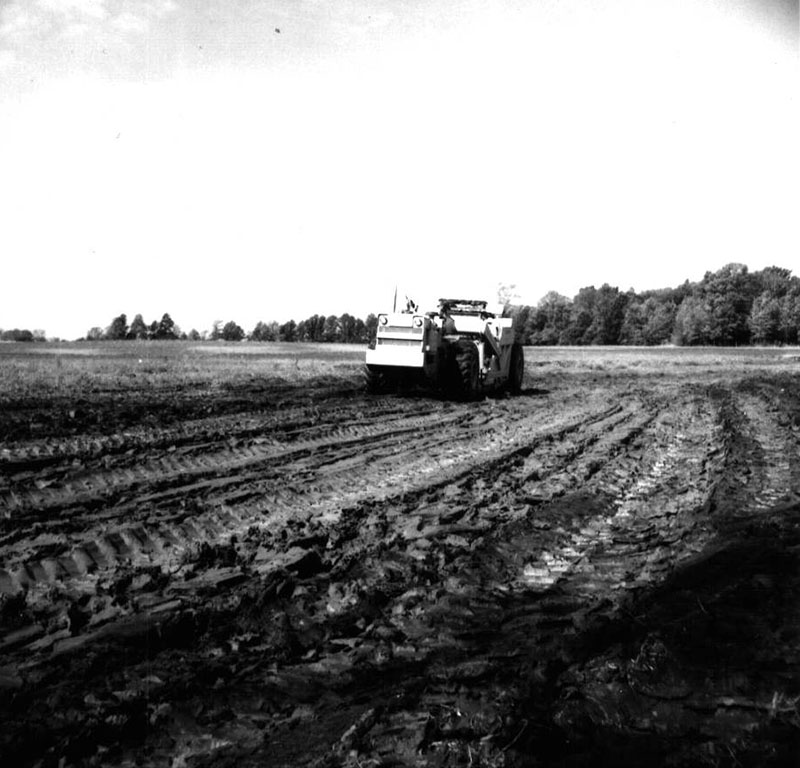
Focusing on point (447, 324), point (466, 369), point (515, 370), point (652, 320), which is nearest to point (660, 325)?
point (652, 320)

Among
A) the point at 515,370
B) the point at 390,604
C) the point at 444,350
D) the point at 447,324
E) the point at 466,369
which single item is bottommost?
the point at 390,604

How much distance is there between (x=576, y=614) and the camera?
4.25 meters

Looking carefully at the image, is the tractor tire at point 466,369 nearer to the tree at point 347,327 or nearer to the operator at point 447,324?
the operator at point 447,324

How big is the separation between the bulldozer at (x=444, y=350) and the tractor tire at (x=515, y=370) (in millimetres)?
666

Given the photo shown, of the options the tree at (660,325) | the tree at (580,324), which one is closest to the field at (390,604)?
the tree at (660,325)

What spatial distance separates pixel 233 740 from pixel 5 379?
18893mm

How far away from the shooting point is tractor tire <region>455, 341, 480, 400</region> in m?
17.0

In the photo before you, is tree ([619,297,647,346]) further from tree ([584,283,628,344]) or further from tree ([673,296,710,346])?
tree ([673,296,710,346])

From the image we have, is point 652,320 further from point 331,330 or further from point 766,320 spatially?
point 331,330

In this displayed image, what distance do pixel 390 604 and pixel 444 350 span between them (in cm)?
1285

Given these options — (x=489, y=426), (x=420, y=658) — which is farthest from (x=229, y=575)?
(x=489, y=426)

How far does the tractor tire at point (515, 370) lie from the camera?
2066 centimetres

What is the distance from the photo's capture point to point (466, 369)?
1697cm

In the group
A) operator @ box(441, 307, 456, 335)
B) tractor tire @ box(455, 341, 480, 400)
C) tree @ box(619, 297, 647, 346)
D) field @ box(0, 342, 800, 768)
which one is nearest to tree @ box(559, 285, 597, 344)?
tree @ box(619, 297, 647, 346)
